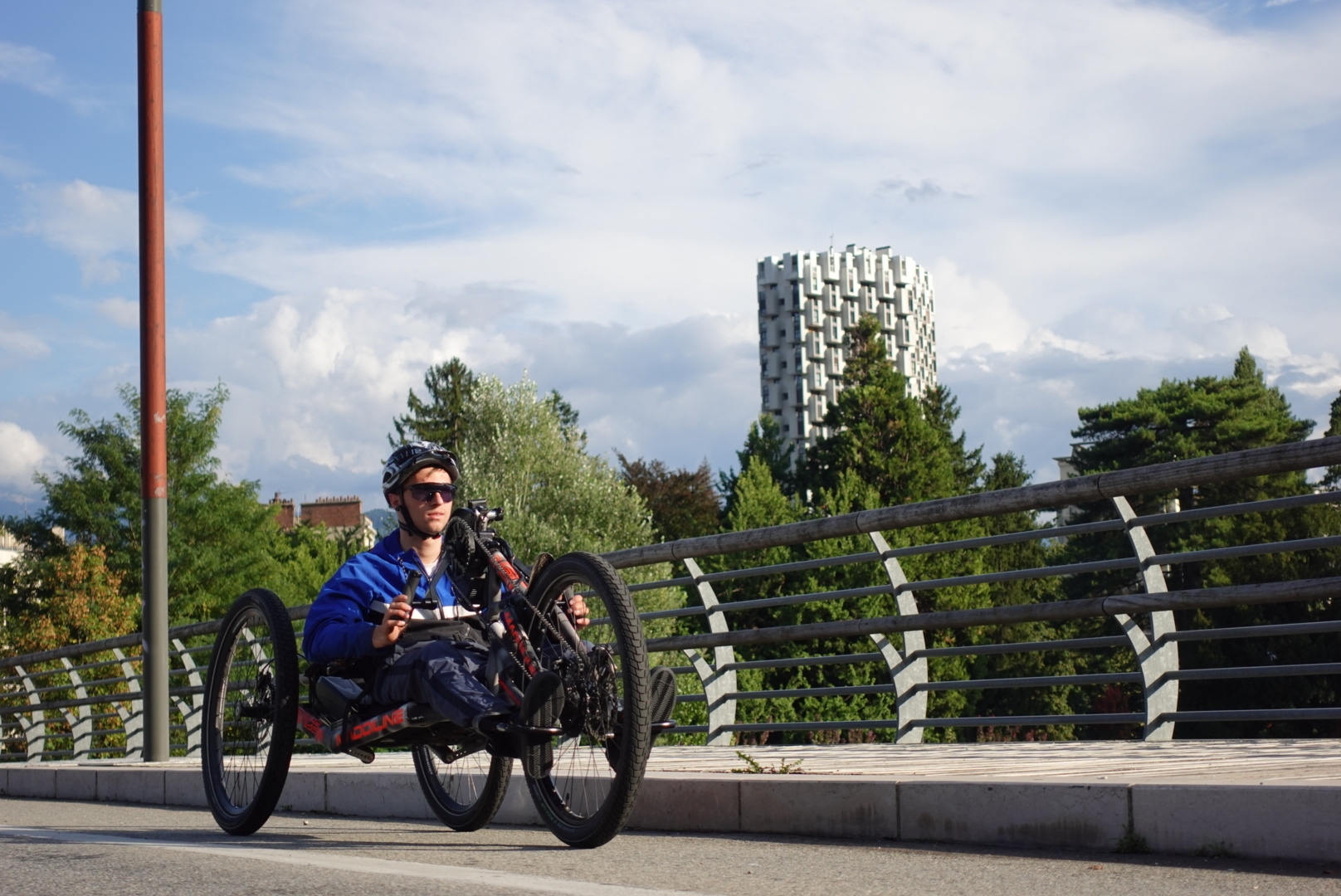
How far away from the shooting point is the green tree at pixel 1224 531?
132 feet

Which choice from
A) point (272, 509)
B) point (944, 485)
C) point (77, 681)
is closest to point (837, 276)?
point (944, 485)

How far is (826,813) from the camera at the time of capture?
5.37 meters

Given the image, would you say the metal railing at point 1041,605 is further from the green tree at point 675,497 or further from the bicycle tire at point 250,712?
the green tree at point 675,497

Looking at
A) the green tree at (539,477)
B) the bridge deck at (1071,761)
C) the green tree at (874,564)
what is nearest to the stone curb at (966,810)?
the bridge deck at (1071,761)

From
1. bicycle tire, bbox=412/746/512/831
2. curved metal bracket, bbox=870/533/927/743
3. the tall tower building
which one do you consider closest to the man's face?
bicycle tire, bbox=412/746/512/831

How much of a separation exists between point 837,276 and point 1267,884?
542 ft

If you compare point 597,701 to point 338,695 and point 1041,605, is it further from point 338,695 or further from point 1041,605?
point 1041,605

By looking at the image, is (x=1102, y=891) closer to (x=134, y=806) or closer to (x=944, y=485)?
(x=134, y=806)

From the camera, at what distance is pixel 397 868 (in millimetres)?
4730

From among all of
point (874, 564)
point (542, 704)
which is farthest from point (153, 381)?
point (874, 564)

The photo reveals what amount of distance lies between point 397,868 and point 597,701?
824mm

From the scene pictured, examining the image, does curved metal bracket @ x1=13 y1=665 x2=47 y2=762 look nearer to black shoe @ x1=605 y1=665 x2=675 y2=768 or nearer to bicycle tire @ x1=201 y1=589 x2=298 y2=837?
bicycle tire @ x1=201 y1=589 x2=298 y2=837

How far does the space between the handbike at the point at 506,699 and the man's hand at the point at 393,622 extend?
11 centimetres

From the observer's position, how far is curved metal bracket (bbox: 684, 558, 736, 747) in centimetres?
909
